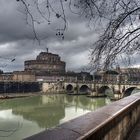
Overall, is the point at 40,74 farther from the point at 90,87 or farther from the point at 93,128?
the point at 93,128

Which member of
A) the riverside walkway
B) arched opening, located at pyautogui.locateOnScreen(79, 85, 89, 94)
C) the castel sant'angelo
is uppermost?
the castel sant'angelo

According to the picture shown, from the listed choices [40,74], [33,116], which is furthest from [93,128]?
[40,74]

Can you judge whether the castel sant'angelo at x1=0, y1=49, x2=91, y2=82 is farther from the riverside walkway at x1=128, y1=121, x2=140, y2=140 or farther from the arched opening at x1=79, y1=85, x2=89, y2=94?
the riverside walkway at x1=128, y1=121, x2=140, y2=140

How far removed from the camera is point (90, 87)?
283ft

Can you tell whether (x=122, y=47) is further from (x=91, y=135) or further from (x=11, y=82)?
(x=11, y=82)

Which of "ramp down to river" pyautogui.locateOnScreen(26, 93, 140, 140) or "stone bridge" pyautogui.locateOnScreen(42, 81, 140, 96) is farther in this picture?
"stone bridge" pyautogui.locateOnScreen(42, 81, 140, 96)

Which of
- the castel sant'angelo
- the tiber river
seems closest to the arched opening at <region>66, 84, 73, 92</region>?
the castel sant'angelo

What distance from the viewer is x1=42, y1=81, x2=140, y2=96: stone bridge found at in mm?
73188

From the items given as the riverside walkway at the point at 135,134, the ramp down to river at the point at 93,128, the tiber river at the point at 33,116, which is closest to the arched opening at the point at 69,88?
the tiber river at the point at 33,116

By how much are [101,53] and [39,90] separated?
9026 centimetres

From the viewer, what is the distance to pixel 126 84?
239 ft

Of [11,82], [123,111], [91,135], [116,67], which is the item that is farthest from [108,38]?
[11,82]

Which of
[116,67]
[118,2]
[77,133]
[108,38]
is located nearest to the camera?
[77,133]

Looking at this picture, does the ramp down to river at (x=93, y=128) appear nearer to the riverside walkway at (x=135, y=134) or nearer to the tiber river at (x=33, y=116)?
the riverside walkway at (x=135, y=134)
